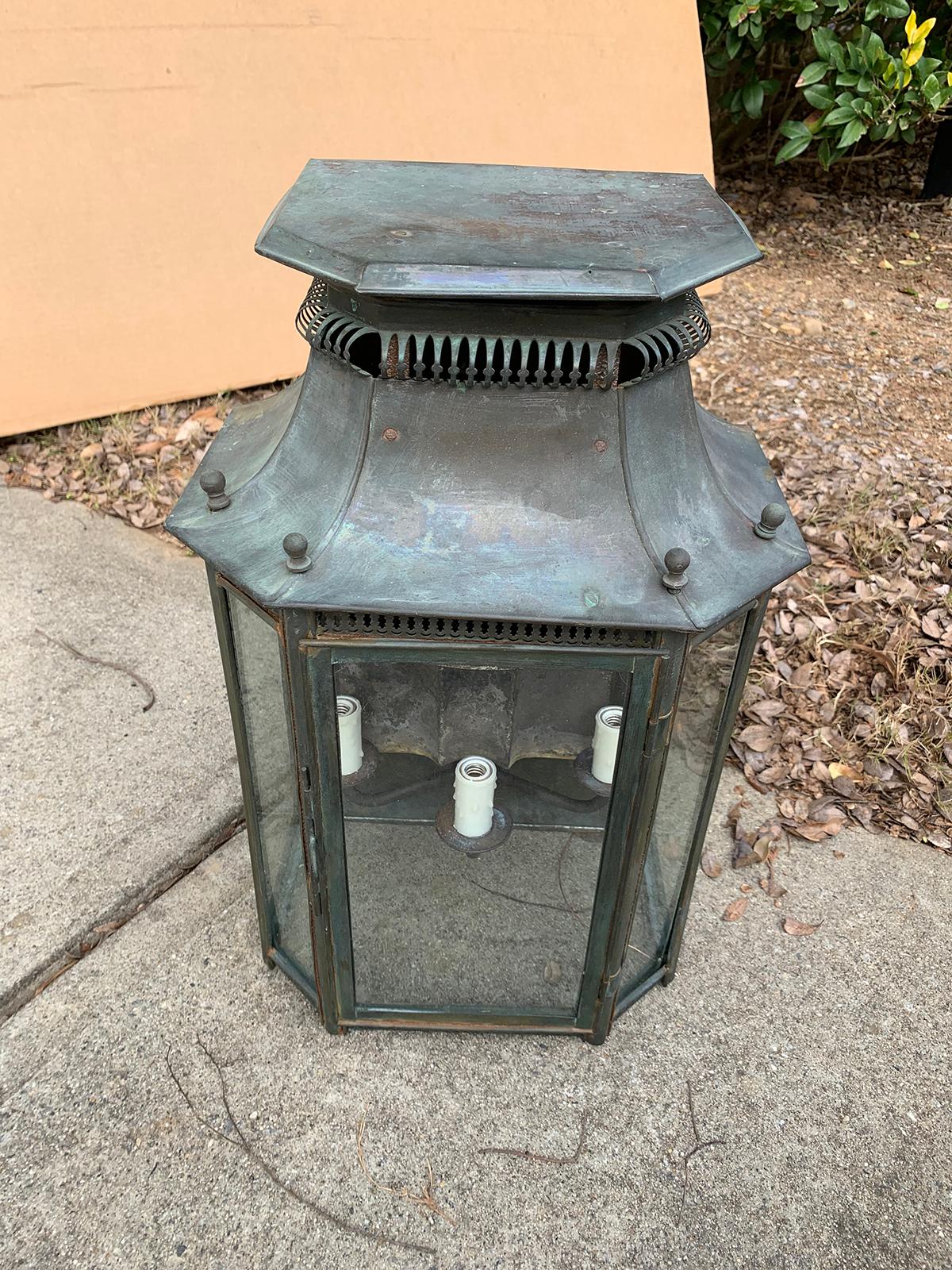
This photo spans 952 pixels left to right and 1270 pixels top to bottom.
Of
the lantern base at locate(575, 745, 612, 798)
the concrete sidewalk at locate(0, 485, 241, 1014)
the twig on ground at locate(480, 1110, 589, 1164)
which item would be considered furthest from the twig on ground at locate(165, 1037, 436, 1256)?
the lantern base at locate(575, 745, 612, 798)

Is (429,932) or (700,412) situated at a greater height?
(700,412)

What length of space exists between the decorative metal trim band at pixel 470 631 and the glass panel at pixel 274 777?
16cm

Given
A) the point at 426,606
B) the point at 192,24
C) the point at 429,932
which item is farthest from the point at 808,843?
the point at 192,24

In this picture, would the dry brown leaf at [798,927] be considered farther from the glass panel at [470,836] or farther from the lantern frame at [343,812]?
the glass panel at [470,836]

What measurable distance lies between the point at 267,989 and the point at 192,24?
132 inches

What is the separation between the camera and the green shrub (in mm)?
4156

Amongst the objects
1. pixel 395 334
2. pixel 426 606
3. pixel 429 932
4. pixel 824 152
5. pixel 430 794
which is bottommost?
pixel 429 932

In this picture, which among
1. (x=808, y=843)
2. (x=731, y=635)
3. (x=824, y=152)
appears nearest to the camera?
(x=731, y=635)

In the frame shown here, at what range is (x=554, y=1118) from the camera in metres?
1.95

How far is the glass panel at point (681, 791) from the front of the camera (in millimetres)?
1637

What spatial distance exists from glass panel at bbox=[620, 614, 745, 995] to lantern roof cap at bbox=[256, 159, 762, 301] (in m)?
0.58

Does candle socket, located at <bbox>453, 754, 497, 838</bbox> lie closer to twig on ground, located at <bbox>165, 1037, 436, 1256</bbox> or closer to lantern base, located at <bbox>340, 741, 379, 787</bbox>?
lantern base, located at <bbox>340, 741, 379, 787</bbox>

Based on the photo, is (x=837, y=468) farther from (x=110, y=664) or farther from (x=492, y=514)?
(x=110, y=664)

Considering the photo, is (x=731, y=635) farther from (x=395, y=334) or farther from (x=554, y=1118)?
(x=554, y=1118)
